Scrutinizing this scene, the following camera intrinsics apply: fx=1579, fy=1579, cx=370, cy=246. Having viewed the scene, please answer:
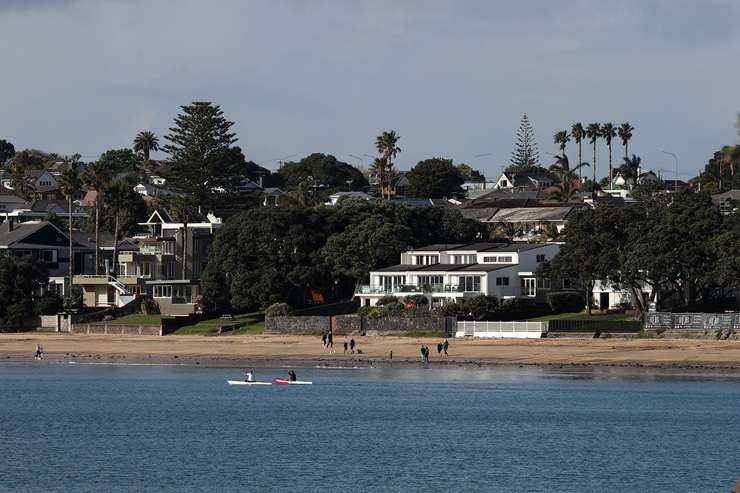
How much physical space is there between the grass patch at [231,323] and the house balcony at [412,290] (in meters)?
8.39

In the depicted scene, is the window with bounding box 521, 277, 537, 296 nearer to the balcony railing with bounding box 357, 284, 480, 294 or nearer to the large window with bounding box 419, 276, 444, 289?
the balcony railing with bounding box 357, 284, 480, 294

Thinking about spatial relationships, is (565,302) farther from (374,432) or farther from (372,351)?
(374,432)

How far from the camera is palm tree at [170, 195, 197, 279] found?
143375 mm

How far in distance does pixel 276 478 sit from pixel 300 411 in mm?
22969

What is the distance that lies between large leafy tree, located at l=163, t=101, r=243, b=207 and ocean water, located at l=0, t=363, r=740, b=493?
71.4 m

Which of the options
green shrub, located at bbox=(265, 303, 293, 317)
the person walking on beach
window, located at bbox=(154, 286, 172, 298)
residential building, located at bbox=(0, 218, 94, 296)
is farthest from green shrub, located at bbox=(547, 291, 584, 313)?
residential building, located at bbox=(0, 218, 94, 296)

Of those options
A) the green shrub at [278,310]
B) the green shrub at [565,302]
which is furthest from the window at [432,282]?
the green shrub at [278,310]

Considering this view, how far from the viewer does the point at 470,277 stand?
120 metres

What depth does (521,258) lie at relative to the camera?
12225 centimetres

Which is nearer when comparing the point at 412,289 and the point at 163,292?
the point at 412,289

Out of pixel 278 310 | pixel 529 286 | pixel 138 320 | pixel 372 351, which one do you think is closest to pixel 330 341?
pixel 372 351

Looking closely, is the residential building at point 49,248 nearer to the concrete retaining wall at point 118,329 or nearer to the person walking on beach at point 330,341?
the concrete retaining wall at point 118,329

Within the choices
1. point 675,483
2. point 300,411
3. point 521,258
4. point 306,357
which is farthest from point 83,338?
point 675,483

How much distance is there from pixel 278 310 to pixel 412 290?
420 inches
